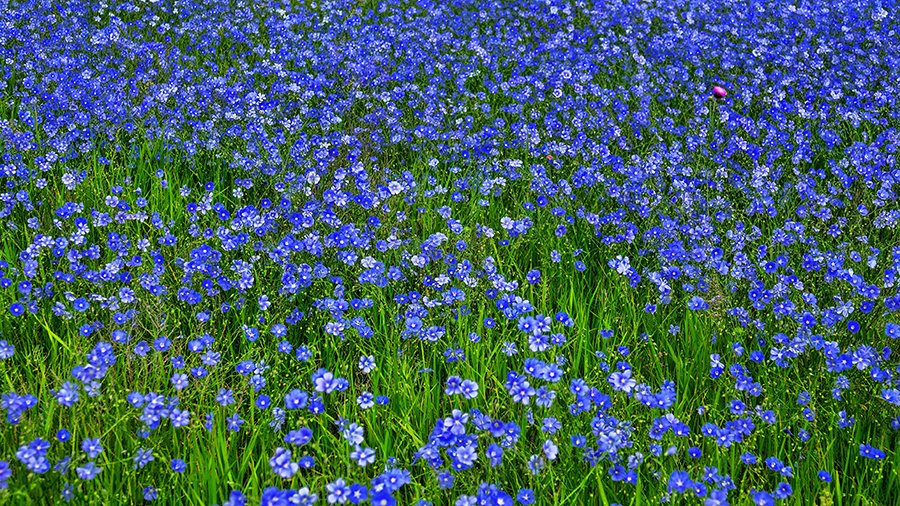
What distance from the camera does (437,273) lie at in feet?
13.4

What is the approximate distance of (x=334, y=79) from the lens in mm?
6418

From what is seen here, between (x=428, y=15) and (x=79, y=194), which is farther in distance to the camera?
(x=428, y=15)

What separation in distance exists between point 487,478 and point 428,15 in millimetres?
6365

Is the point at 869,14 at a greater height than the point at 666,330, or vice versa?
the point at 869,14

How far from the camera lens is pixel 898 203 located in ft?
16.8

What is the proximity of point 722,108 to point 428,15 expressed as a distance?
3.42 meters

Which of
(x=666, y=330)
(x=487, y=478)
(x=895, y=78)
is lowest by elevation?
(x=487, y=478)

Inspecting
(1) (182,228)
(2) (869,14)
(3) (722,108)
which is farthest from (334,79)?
(2) (869,14)

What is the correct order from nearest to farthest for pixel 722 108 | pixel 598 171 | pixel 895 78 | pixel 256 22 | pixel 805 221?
pixel 805 221 → pixel 598 171 → pixel 722 108 → pixel 895 78 → pixel 256 22

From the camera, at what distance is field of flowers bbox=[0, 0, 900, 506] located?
2.90 meters

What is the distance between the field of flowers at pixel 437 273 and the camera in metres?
2.90

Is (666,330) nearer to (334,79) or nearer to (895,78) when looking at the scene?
(334,79)

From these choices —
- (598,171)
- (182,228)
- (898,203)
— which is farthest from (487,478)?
(898,203)

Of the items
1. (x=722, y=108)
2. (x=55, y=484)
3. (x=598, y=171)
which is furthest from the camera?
(x=722, y=108)
